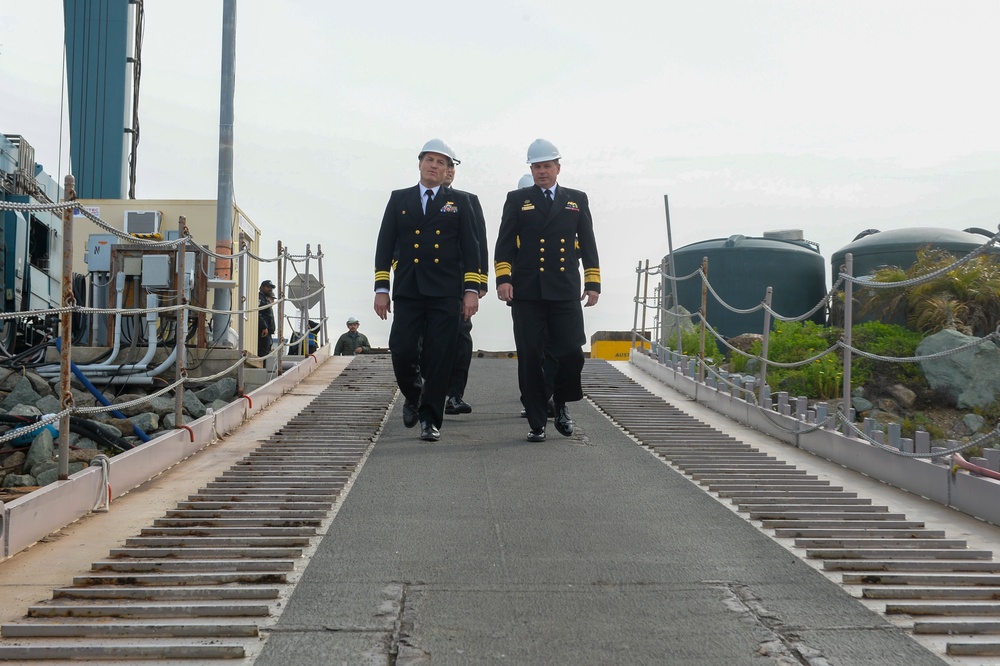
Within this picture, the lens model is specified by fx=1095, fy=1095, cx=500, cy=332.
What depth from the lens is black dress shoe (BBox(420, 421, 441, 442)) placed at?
8875 mm

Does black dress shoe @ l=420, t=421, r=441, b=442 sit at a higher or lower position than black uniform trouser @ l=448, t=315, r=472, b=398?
lower

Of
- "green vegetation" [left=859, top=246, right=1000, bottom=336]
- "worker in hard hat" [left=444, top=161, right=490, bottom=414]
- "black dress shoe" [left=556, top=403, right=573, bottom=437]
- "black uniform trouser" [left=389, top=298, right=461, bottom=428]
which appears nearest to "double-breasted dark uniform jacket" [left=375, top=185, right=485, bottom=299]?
"black uniform trouser" [left=389, top=298, right=461, bottom=428]

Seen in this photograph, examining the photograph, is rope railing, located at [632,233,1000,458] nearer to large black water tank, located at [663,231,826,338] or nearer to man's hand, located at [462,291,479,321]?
man's hand, located at [462,291,479,321]

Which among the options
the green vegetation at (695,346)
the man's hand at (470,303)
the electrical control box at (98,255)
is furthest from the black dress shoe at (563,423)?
the green vegetation at (695,346)

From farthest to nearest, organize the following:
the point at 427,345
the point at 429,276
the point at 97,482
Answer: the point at 427,345, the point at 429,276, the point at 97,482

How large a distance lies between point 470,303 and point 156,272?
757 cm

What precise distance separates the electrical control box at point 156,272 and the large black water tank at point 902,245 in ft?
53.1

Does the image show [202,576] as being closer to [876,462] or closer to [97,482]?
[97,482]

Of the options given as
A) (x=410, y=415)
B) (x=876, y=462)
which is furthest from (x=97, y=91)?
(x=876, y=462)

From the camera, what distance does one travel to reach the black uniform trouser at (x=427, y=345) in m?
9.03

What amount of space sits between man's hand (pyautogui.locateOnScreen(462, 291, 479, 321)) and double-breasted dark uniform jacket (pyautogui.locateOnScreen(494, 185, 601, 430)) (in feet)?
0.83

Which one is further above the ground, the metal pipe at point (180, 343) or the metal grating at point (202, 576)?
the metal pipe at point (180, 343)

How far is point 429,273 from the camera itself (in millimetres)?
9070

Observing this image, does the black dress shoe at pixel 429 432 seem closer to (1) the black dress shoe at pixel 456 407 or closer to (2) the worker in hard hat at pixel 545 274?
(2) the worker in hard hat at pixel 545 274
